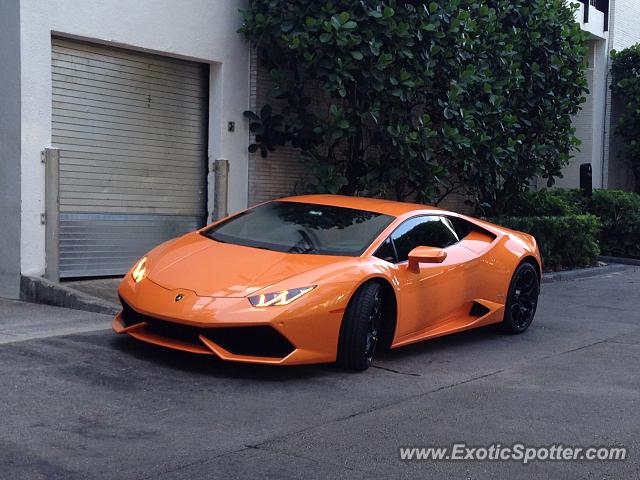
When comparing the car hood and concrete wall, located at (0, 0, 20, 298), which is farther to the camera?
concrete wall, located at (0, 0, 20, 298)

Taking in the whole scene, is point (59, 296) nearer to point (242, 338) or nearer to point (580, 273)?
point (242, 338)

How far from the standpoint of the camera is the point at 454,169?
13289mm

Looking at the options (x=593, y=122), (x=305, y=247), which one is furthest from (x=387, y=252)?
(x=593, y=122)

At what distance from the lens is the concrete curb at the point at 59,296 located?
336 inches

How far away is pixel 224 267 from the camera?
6281 millimetres

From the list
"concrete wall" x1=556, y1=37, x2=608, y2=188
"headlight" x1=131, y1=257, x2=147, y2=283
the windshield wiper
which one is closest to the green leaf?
the windshield wiper

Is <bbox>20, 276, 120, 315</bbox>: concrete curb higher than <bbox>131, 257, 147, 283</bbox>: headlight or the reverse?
the reverse

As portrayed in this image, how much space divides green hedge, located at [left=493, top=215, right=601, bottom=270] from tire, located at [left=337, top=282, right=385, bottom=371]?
8761 mm

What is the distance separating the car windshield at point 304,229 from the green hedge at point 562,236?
7.96 m

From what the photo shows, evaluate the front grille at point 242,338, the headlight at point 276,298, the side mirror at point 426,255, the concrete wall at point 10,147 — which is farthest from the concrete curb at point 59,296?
the side mirror at point 426,255

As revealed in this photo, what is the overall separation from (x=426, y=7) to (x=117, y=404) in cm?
788

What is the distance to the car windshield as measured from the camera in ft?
22.0

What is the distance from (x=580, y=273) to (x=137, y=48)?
8.69 meters

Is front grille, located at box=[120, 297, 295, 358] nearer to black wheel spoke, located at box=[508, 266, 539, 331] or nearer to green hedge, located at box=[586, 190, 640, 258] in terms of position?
black wheel spoke, located at box=[508, 266, 539, 331]
